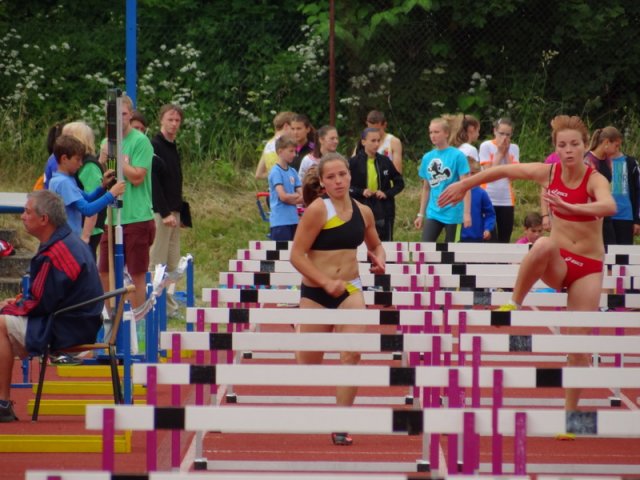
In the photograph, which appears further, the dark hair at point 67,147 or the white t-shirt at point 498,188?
the white t-shirt at point 498,188

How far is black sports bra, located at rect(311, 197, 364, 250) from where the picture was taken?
8008mm

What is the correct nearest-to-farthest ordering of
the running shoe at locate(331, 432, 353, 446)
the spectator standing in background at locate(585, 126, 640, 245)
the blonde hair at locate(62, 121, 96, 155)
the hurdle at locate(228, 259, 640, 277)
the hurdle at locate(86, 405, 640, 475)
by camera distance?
1. the hurdle at locate(86, 405, 640, 475)
2. the running shoe at locate(331, 432, 353, 446)
3. the hurdle at locate(228, 259, 640, 277)
4. the blonde hair at locate(62, 121, 96, 155)
5. the spectator standing in background at locate(585, 126, 640, 245)

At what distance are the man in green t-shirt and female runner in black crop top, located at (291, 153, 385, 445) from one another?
2.89 meters

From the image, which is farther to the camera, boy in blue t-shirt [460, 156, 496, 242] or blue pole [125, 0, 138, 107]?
boy in blue t-shirt [460, 156, 496, 242]

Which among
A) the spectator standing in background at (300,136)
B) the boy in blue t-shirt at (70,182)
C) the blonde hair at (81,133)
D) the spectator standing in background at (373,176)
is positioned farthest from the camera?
the spectator standing in background at (300,136)

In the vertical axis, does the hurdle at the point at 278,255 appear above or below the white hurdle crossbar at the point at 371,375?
above

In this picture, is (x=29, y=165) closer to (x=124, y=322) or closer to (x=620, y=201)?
(x=620, y=201)

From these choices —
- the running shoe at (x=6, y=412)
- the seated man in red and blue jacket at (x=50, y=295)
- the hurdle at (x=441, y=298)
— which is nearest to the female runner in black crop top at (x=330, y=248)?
the hurdle at (x=441, y=298)

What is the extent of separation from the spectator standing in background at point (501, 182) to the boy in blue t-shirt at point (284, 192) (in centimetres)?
245

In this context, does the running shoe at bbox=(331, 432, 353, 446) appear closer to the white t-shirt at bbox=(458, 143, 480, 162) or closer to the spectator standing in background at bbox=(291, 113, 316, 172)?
the spectator standing in background at bbox=(291, 113, 316, 172)

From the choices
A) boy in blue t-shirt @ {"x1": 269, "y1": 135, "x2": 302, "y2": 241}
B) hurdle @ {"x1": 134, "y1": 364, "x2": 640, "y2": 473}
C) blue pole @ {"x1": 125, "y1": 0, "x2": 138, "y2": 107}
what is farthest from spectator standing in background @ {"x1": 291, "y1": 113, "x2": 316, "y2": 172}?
hurdle @ {"x1": 134, "y1": 364, "x2": 640, "y2": 473}

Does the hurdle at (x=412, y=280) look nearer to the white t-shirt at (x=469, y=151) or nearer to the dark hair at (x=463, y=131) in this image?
the white t-shirt at (x=469, y=151)

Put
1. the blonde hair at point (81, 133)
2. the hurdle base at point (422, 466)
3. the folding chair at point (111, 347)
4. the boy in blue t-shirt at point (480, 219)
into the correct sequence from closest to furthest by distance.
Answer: the hurdle base at point (422, 466)
the folding chair at point (111, 347)
the blonde hair at point (81, 133)
the boy in blue t-shirt at point (480, 219)

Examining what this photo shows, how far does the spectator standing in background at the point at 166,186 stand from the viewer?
39.7 ft
